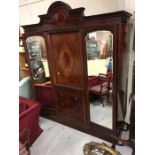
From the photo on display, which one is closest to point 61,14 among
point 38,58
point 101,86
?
point 38,58

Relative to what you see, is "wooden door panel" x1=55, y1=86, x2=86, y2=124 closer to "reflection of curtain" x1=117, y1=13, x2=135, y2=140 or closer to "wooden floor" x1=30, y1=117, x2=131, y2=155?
"wooden floor" x1=30, y1=117, x2=131, y2=155

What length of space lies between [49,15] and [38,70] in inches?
40.1

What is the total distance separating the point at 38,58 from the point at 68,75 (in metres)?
0.76

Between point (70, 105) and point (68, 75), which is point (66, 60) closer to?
point (68, 75)

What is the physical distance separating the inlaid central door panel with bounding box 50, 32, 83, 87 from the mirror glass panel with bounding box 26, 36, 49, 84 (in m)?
0.27

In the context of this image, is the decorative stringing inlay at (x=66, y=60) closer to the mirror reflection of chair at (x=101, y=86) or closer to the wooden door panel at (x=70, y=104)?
the wooden door panel at (x=70, y=104)

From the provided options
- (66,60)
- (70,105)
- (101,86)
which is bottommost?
(70,105)

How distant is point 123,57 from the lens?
2.52 meters

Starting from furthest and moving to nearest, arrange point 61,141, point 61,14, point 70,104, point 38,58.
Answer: point 38,58 < point 70,104 < point 61,141 < point 61,14

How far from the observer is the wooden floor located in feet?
8.79

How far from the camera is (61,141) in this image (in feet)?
9.66

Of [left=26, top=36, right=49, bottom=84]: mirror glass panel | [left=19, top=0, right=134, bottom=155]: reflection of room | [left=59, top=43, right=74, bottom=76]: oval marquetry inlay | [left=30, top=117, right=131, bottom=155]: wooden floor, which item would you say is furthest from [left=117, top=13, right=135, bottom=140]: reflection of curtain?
[left=26, top=36, right=49, bottom=84]: mirror glass panel
